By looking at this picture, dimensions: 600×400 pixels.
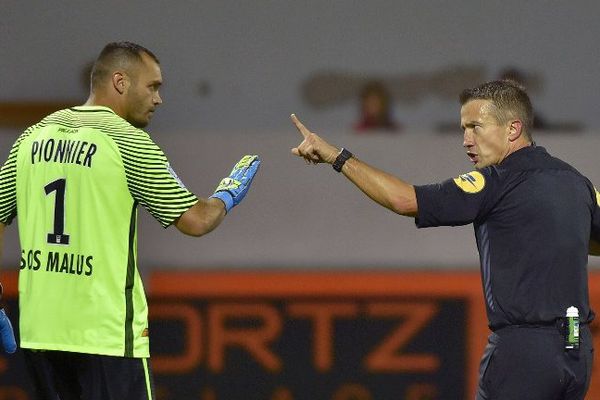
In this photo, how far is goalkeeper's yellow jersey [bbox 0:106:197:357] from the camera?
3.00 m

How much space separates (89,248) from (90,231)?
44mm

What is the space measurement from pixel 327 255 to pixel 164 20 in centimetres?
146

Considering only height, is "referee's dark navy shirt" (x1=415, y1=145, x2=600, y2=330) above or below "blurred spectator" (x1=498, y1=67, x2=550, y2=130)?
below

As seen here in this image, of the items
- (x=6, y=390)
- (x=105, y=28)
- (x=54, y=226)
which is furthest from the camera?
(x=105, y=28)

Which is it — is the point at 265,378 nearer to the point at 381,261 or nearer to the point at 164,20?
the point at 381,261

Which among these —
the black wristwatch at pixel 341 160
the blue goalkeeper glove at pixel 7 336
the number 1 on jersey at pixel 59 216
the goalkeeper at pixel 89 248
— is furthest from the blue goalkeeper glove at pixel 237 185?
the blue goalkeeper glove at pixel 7 336

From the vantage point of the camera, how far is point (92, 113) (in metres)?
3.15

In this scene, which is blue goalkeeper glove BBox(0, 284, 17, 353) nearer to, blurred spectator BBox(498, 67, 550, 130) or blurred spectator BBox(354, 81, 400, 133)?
blurred spectator BBox(354, 81, 400, 133)

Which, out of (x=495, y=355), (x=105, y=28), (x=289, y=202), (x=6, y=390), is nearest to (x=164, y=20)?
(x=105, y=28)

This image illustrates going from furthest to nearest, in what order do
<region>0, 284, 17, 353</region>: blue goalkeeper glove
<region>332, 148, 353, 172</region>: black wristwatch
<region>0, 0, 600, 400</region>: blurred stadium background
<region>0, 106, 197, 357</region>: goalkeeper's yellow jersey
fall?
<region>0, 0, 600, 400</region>: blurred stadium background, <region>0, 284, 17, 353</region>: blue goalkeeper glove, <region>332, 148, 353, 172</region>: black wristwatch, <region>0, 106, 197, 357</region>: goalkeeper's yellow jersey

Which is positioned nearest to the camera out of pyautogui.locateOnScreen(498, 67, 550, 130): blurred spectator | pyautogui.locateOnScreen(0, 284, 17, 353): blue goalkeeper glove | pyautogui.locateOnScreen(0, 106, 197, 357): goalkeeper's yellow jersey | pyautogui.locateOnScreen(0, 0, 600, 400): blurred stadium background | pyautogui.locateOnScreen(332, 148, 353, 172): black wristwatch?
pyautogui.locateOnScreen(0, 106, 197, 357): goalkeeper's yellow jersey

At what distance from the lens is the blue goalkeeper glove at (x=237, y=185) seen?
3.31 m

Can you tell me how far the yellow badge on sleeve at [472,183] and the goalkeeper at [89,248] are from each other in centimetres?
69

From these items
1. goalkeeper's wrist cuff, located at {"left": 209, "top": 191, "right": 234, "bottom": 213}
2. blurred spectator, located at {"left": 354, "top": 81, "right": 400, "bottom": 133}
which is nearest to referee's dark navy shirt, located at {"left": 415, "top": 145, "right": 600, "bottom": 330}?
goalkeeper's wrist cuff, located at {"left": 209, "top": 191, "right": 234, "bottom": 213}
